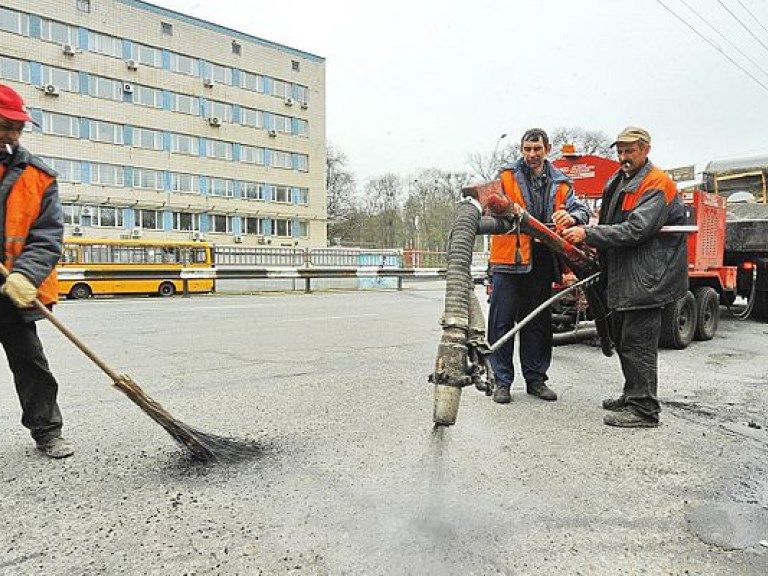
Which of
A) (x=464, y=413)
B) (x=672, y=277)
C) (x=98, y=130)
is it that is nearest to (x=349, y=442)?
(x=464, y=413)

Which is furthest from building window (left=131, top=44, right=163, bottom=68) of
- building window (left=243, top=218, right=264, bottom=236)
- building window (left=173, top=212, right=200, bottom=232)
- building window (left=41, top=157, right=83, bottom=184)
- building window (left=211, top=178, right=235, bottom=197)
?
building window (left=243, top=218, right=264, bottom=236)

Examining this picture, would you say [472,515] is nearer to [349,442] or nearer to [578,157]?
[349,442]

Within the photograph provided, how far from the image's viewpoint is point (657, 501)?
2.72 metres

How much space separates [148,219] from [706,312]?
37205 mm

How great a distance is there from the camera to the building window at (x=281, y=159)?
147 ft

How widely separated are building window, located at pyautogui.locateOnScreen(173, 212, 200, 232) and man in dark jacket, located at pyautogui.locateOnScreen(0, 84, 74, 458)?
39.0 m

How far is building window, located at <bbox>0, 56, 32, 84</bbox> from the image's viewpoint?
33125 mm

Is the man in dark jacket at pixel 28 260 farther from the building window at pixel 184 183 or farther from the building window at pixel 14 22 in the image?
the building window at pixel 184 183

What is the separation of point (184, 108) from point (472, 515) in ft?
139

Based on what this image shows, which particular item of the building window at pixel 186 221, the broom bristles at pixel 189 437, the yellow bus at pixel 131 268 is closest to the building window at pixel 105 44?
the building window at pixel 186 221

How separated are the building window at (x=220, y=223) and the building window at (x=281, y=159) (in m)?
5.83

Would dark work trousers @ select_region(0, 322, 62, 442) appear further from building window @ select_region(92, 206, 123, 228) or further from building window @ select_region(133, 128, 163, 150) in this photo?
building window @ select_region(133, 128, 163, 150)

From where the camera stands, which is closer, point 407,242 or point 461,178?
point 461,178

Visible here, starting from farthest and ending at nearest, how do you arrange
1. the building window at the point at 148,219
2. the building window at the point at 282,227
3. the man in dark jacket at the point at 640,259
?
the building window at the point at 282,227, the building window at the point at 148,219, the man in dark jacket at the point at 640,259
